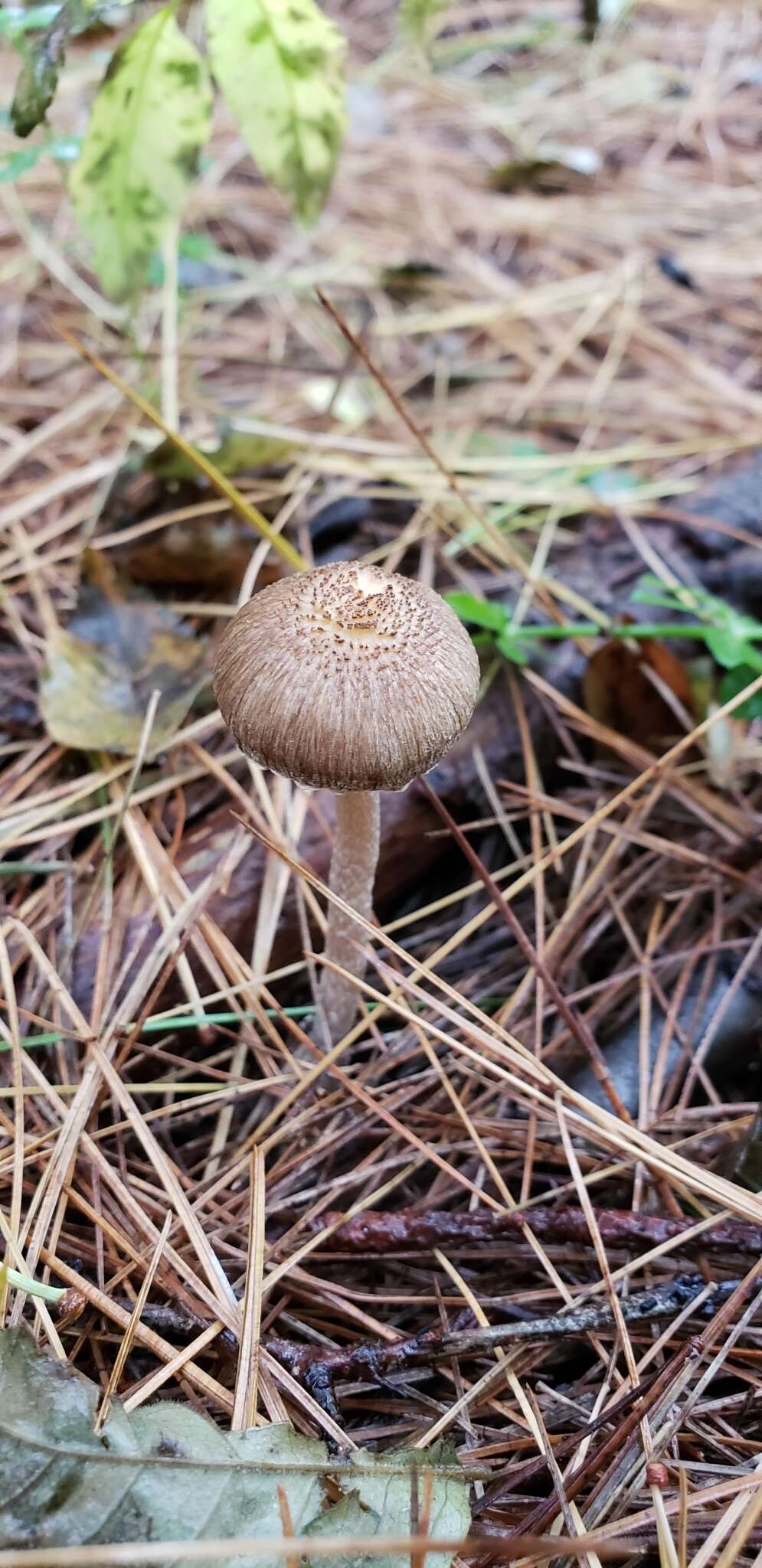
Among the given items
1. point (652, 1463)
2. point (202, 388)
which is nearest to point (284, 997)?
point (652, 1463)

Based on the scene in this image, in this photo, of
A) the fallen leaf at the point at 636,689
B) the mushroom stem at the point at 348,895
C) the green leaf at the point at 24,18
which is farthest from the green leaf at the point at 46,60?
the fallen leaf at the point at 636,689

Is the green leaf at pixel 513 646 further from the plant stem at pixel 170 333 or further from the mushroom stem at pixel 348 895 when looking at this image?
the plant stem at pixel 170 333

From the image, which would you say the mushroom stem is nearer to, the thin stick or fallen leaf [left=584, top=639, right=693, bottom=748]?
the thin stick

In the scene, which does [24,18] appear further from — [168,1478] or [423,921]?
[168,1478]

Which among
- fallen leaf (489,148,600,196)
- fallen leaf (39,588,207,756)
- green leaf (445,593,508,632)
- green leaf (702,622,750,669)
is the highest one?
fallen leaf (489,148,600,196)

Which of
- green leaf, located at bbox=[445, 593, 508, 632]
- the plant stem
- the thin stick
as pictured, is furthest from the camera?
the plant stem

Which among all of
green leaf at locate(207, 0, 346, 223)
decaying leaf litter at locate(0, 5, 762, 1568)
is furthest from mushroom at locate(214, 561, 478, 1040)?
green leaf at locate(207, 0, 346, 223)
